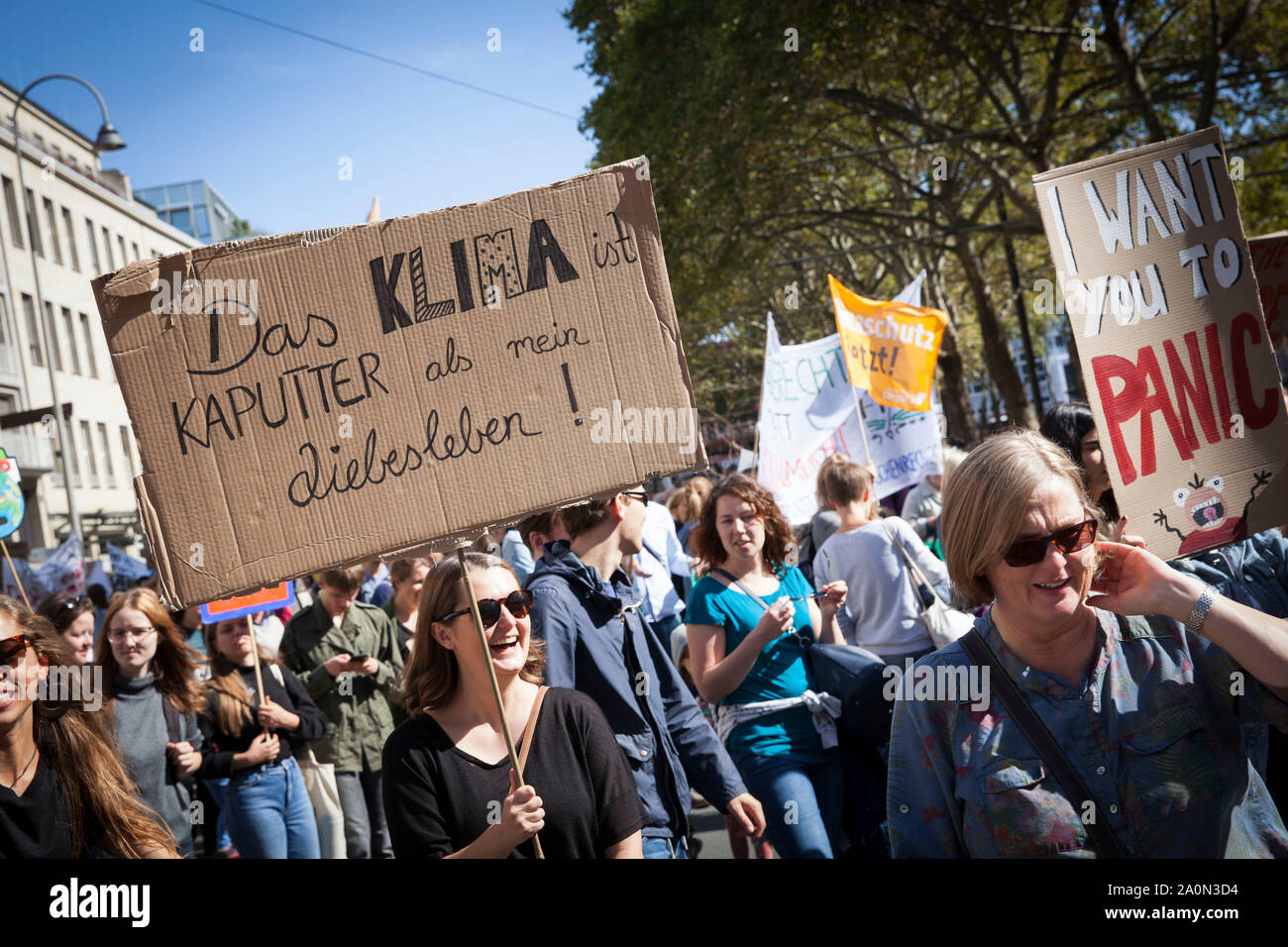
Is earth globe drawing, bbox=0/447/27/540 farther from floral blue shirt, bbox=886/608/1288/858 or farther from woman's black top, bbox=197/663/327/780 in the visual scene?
floral blue shirt, bbox=886/608/1288/858

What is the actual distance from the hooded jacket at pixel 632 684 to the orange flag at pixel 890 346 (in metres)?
4.94

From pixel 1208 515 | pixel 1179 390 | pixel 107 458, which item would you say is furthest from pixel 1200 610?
pixel 107 458

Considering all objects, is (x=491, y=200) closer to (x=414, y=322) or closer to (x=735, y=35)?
(x=414, y=322)

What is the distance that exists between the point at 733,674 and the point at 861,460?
4.17 meters

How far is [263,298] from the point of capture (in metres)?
2.55

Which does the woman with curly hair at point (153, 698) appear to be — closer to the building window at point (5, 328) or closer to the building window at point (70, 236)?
the building window at point (5, 328)

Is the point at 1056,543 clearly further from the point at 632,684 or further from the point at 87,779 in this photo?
the point at 87,779

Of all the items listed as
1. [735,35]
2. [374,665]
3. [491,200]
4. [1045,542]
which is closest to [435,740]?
[491,200]

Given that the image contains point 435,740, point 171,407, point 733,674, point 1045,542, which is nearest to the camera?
point 1045,542

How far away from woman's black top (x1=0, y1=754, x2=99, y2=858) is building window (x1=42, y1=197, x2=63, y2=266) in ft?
134

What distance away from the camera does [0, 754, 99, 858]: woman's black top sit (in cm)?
264

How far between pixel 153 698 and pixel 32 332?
124 feet

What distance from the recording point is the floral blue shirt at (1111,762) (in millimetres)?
2225

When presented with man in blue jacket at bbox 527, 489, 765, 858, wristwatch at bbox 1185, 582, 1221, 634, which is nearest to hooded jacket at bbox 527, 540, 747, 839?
man in blue jacket at bbox 527, 489, 765, 858
